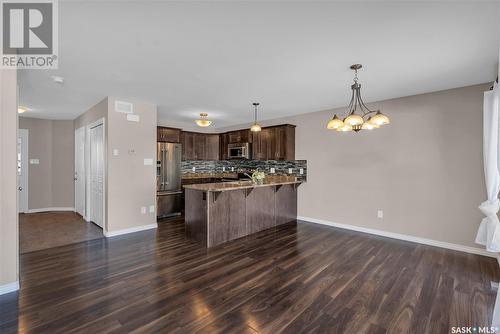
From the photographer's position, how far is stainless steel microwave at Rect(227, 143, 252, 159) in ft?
20.2

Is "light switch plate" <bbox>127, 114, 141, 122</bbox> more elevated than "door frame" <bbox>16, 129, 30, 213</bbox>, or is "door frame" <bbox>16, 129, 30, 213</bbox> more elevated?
"light switch plate" <bbox>127, 114, 141, 122</bbox>

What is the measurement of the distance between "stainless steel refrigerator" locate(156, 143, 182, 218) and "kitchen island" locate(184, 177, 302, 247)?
65.5 inches

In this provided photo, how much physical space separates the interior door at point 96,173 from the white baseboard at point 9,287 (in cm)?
230

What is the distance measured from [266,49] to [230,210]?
260cm

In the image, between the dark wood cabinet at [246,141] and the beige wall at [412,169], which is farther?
the dark wood cabinet at [246,141]

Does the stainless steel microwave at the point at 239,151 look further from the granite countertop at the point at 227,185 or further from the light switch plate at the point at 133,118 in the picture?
the light switch plate at the point at 133,118

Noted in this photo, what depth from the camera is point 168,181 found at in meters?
5.63

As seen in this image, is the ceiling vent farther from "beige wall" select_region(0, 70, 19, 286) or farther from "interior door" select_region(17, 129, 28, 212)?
"interior door" select_region(17, 129, 28, 212)

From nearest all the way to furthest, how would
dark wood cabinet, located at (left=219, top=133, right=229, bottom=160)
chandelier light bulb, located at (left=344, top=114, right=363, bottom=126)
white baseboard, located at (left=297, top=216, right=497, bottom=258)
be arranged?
chandelier light bulb, located at (left=344, top=114, right=363, bottom=126), white baseboard, located at (left=297, top=216, right=497, bottom=258), dark wood cabinet, located at (left=219, top=133, right=229, bottom=160)

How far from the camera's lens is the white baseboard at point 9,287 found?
2.20 m

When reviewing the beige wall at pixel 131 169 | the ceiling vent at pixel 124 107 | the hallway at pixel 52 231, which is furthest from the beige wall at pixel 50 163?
the ceiling vent at pixel 124 107

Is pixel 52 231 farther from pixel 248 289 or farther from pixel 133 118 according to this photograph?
pixel 248 289

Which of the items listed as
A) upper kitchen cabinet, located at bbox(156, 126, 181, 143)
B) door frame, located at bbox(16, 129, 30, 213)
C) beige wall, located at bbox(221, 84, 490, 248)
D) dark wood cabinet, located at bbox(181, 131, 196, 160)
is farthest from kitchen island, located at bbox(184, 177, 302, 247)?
door frame, located at bbox(16, 129, 30, 213)

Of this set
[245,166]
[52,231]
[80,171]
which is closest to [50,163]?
[80,171]
